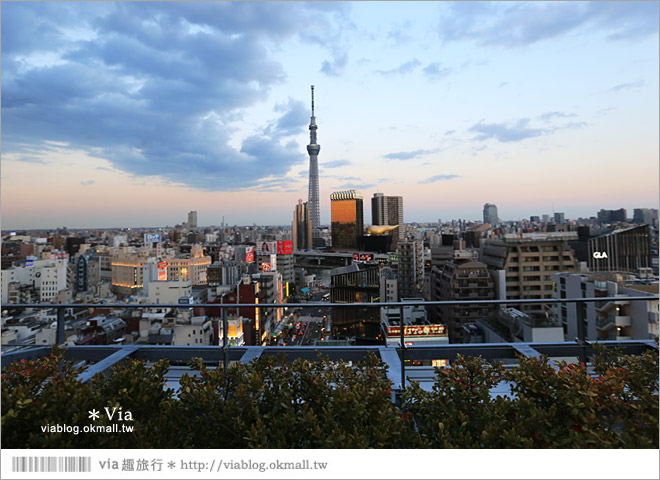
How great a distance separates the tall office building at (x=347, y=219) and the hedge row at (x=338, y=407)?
3407 cm

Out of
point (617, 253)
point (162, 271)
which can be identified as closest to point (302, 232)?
point (162, 271)

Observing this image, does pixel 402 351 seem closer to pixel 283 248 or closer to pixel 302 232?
pixel 283 248

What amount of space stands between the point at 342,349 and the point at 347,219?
113 ft

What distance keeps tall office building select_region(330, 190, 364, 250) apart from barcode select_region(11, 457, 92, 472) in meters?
34.3

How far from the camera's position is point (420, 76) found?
3.26 metres

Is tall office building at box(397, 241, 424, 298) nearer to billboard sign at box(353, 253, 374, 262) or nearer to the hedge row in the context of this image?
billboard sign at box(353, 253, 374, 262)

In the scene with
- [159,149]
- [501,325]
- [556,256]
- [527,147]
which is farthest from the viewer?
[556,256]

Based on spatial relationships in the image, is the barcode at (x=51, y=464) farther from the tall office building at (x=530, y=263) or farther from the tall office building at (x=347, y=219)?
the tall office building at (x=347, y=219)

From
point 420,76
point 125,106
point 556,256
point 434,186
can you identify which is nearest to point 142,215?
point 125,106

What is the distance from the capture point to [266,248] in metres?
44.8

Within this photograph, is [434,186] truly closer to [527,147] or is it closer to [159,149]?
[527,147]

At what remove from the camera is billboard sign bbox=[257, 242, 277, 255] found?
43812 mm

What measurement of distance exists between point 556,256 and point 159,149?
3296 cm

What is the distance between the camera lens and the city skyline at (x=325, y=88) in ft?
7.79
